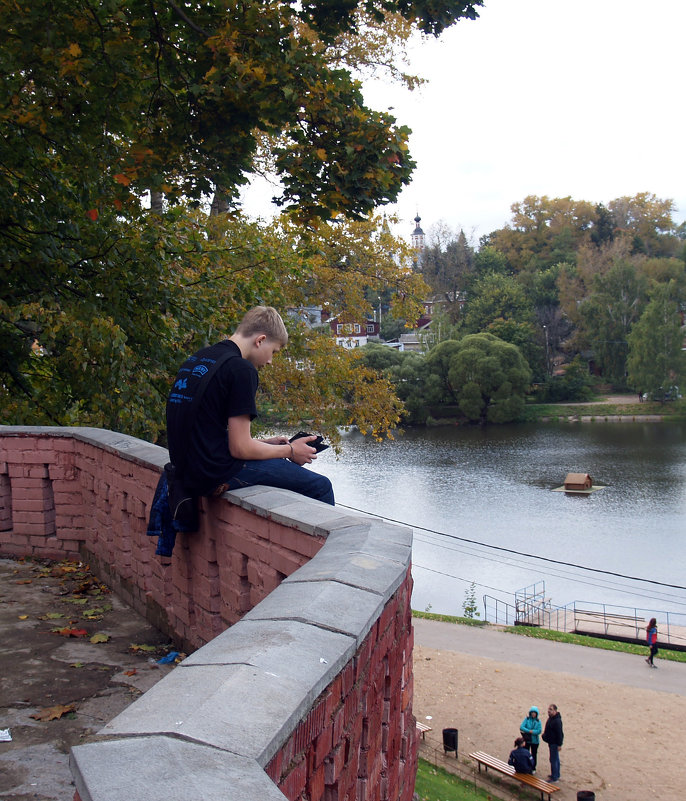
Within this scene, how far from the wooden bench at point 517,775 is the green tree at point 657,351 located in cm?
5016

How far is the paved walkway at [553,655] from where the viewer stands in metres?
20.1

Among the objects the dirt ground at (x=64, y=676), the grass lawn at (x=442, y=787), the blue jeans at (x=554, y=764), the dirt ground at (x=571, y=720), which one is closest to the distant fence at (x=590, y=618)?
the dirt ground at (x=571, y=720)

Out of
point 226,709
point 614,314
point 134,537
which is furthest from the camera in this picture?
point 614,314

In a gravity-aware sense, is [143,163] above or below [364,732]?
above

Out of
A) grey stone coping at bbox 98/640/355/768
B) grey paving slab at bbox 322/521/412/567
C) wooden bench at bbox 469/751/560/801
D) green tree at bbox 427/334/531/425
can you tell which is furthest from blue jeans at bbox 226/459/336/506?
green tree at bbox 427/334/531/425

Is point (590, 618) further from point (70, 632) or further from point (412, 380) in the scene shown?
point (412, 380)

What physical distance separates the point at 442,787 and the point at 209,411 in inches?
402

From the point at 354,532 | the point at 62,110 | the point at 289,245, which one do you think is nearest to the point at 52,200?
the point at 62,110

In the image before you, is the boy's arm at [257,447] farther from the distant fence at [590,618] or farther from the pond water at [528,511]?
the distant fence at [590,618]

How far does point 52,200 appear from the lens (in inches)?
380

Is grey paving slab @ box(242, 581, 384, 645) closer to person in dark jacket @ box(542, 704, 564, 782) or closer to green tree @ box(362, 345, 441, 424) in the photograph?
person in dark jacket @ box(542, 704, 564, 782)

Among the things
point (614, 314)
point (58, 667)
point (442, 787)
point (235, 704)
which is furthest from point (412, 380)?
point (235, 704)

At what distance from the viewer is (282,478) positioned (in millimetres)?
3945

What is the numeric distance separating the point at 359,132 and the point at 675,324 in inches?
2388
